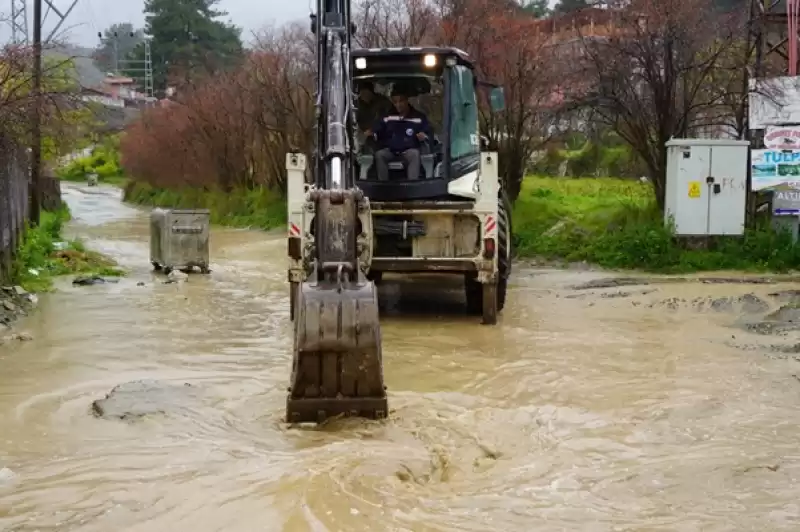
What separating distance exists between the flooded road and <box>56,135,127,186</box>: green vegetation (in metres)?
63.6

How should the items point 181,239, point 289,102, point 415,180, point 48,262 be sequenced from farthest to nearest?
point 289,102 < point 181,239 < point 48,262 < point 415,180

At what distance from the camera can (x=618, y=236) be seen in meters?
16.3

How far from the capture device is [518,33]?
65.7 ft

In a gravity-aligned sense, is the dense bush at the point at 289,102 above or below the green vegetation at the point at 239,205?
above

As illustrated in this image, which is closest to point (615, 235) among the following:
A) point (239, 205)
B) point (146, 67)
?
point (239, 205)

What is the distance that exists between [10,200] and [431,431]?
9916mm

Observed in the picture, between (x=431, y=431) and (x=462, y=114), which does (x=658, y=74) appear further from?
(x=431, y=431)

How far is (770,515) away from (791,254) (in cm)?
1087

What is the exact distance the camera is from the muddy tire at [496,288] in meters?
10.9

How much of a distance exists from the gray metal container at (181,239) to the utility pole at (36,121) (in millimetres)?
2294

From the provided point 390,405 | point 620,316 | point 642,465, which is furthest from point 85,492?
point 620,316

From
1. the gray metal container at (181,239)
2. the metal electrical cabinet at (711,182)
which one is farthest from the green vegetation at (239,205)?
the metal electrical cabinet at (711,182)

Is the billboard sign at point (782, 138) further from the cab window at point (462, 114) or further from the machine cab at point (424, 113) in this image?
the cab window at point (462, 114)

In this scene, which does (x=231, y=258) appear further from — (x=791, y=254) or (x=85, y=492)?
(x=85, y=492)
